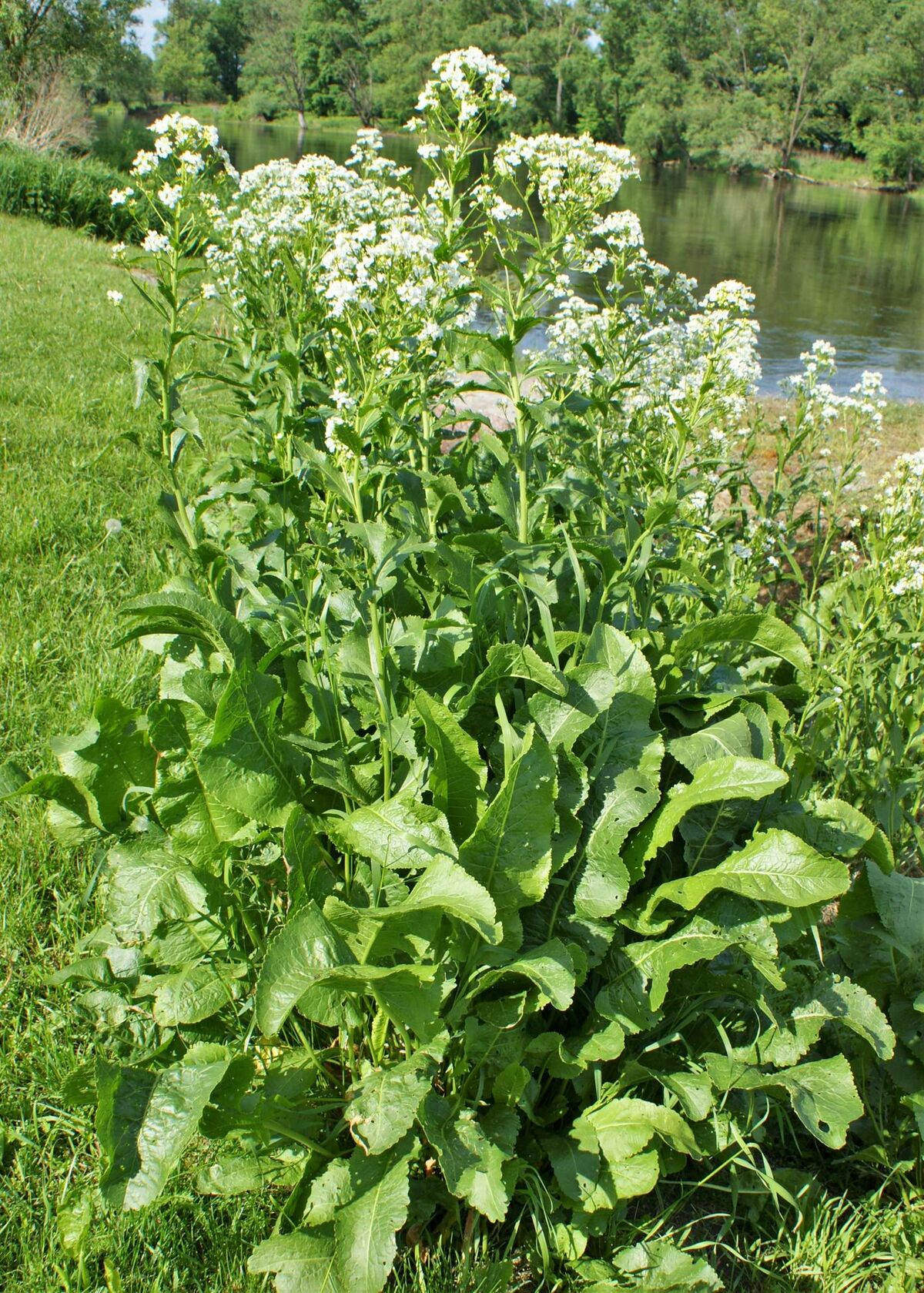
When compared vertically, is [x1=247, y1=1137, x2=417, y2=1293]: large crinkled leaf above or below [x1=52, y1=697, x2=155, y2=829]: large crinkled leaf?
below

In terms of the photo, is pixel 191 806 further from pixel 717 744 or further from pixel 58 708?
pixel 58 708

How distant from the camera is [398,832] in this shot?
166 centimetres

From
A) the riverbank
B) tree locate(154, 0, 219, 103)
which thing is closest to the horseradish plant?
the riverbank

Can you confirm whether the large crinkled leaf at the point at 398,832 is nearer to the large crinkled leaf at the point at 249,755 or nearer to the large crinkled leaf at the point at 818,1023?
the large crinkled leaf at the point at 249,755

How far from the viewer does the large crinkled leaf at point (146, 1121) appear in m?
1.40

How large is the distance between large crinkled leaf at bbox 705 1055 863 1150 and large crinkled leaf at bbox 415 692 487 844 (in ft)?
2.15

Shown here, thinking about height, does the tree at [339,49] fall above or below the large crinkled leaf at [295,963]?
above

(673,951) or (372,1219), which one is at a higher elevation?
(673,951)

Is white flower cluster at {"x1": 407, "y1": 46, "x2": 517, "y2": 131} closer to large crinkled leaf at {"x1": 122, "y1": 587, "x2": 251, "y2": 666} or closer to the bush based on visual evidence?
large crinkled leaf at {"x1": 122, "y1": 587, "x2": 251, "y2": 666}

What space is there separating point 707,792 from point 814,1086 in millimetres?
601

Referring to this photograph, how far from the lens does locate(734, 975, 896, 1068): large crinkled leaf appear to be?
1821mm

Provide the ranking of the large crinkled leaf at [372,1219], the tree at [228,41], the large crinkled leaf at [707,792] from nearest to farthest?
the large crinkled leaf at [372,1219] → the large crinkled leaf at [707,792] → the tree at [228,41]

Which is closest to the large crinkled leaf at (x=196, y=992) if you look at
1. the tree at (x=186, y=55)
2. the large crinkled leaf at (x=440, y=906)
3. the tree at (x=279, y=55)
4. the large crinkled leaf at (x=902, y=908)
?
the large crinkled leaf at (x=440, y=906)

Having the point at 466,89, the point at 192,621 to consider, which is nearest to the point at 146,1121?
the point at 192,621
